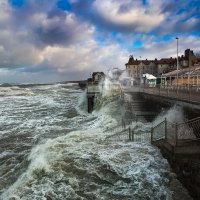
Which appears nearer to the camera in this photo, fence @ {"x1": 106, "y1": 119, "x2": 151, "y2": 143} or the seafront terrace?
fence @ {"x1": 106, "y1": 119, "x2": 151, "y2": 143}

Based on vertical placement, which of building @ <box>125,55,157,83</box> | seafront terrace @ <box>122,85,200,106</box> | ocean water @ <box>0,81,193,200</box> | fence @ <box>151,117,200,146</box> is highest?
building @ <box>125,55,157,83</box>

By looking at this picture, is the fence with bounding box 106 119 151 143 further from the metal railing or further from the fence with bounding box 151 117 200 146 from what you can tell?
→ the metal railing

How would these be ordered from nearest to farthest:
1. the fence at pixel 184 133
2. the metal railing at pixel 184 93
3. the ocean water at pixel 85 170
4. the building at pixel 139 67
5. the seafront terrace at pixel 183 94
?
the ocean water at pixel 85 170 < the fence at pixel 184 133 < the seafront terrace at pixel 183 94 < the metal railing at pixel 184 93 < the building at pixel 139 67

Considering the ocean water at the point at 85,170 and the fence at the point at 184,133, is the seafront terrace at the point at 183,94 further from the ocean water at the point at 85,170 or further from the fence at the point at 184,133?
the fence at the point at 184,133

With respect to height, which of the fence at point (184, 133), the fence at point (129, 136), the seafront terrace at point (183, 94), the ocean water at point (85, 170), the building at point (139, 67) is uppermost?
the building at point (139, 67)

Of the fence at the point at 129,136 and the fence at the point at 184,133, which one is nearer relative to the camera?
the fence at the point at 184,133

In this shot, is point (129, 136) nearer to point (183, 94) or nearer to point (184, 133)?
point (184, 133)

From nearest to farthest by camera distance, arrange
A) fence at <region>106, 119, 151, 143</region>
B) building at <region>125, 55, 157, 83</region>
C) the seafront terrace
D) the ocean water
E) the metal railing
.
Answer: the ocean water → fence at <region>106, 119, 151, 143</region> → the seafront terrace → the metal railing → building at <region>125, 55, 157, 83</region>

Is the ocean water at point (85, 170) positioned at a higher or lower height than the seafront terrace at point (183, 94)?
lower

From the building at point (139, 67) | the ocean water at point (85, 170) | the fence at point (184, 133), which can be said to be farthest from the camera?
the building at point (139, 67)

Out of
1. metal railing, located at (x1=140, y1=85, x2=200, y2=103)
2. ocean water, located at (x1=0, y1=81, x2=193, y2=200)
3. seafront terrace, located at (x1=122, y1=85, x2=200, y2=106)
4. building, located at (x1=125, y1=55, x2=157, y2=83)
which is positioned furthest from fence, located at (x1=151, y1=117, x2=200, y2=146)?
building, located at (x1=125, y1=55, x2=157, y2=83)

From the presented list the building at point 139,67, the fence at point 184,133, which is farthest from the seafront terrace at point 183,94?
the building at point 139,67

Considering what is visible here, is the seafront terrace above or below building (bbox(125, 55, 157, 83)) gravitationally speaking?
below

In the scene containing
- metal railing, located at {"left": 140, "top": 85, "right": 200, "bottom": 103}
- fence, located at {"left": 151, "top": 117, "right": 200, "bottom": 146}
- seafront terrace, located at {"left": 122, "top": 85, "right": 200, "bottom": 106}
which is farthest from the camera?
metal railing, located at {"left": 140, "top": 85, "right": 200, "bottom": 103}
